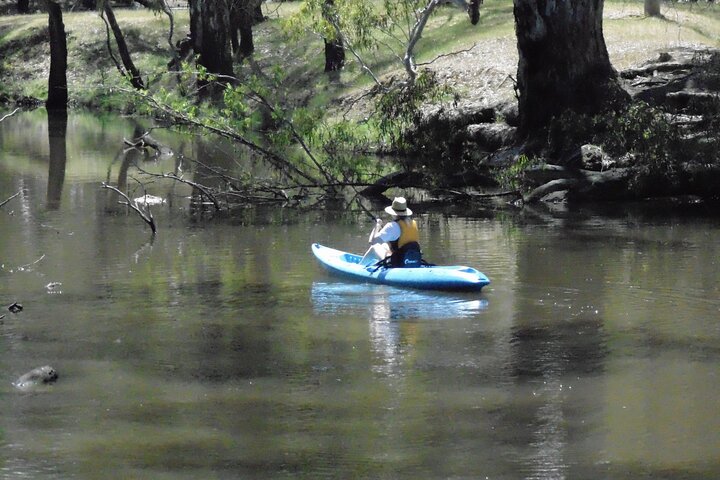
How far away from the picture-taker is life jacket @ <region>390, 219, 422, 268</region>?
1530 centimetres

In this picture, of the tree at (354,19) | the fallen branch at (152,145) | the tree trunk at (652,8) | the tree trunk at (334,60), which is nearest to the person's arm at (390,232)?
the tree at (354,19)

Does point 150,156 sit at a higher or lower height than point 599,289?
higher

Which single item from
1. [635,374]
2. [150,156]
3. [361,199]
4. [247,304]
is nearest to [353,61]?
[150,156]

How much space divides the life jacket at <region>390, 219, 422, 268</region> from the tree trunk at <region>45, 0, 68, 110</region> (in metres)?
28.4

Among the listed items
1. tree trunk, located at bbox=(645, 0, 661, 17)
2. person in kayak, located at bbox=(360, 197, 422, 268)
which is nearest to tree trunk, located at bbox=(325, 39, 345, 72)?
tree trunk, located at bbox=(645, 0, 661, 17)

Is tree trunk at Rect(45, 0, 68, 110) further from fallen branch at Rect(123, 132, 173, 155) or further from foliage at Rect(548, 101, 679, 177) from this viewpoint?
foliage at Rect(548, 101, 679, 177)

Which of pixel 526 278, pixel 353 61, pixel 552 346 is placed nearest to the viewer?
pixel 552 346

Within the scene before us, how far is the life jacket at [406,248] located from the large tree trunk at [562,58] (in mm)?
10192

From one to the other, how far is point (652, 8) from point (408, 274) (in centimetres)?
2286

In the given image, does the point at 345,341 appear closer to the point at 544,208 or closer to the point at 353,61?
the point at 544,208

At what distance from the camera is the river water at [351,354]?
905cm

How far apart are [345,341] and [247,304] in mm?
2065

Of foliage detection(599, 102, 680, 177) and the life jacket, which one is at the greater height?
foliage detection(599, 102, 680, 177)

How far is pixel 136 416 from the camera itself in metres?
9.94
